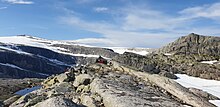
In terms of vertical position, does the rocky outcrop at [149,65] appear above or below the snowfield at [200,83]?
above

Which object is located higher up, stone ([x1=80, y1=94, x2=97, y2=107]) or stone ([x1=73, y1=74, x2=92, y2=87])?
stone ([x1=73, y1=74, x2=92, y2=87])

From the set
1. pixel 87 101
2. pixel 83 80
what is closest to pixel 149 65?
pixel 83 80

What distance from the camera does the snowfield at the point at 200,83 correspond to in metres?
33.5

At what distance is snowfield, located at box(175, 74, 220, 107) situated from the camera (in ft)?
110

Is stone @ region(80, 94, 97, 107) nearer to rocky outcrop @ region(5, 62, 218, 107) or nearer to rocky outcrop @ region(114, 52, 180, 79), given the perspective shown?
rocky outcrop @ region(5, 62, 218, 107)

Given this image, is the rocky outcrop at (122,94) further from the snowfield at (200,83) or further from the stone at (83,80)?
the snowfield at (200,83)

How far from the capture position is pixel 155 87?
3081cm

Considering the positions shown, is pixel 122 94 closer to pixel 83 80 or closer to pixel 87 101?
pixel 87 101

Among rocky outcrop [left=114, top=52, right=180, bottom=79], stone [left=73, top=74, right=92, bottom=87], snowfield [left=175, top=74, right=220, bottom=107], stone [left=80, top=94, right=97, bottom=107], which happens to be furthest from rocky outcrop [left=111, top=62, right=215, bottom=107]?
stone [left=80, top=94, right=97, bottom=107]

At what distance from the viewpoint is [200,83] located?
37.7 m

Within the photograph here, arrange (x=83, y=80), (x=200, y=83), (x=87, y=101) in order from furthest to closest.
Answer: (x=200, y=83) → (x=83, y=80) → (x=87, y=101)

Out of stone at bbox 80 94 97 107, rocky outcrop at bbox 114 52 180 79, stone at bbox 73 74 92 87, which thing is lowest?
stone at bbox 80 94 97 107

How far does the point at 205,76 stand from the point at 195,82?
161 inches

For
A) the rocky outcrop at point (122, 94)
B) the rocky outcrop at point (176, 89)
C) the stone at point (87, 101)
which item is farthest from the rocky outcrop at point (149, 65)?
the stone at point (87, 101)
